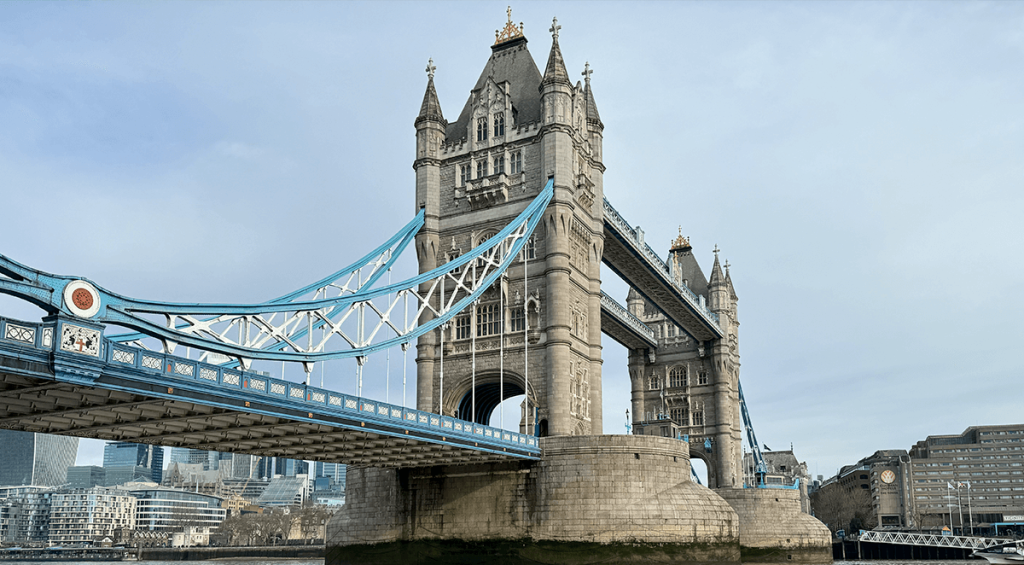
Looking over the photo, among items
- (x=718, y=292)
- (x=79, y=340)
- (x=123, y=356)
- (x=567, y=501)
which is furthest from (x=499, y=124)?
(x=718, y=292)

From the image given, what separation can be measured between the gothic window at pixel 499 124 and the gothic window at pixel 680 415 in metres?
35.8

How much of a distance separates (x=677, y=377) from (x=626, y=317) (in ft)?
38.0

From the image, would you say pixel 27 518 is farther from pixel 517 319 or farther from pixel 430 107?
pixel 517 319

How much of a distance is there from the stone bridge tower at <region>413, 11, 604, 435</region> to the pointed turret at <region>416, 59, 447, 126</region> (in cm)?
7

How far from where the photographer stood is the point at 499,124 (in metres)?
47.5

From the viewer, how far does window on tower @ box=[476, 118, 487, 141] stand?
47688 millimetres

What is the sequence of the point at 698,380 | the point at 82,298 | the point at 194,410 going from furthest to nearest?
the point at 698,380 < the point at 194,410 < the point at 82,298

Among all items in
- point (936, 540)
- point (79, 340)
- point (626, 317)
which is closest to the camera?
point (79, 340)

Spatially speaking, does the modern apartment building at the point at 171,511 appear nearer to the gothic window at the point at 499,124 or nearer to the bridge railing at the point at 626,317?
the bridge railing at the point at 626,317

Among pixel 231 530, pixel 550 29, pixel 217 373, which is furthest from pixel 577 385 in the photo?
pixel 231 530

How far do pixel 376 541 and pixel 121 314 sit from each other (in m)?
22.2

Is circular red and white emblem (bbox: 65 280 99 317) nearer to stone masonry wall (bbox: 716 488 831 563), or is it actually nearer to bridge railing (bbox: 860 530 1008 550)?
stone masonry wall (bbox: 716 488 831 563)

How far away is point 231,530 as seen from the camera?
129250mm

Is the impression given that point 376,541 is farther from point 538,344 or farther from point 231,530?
point 231,530
